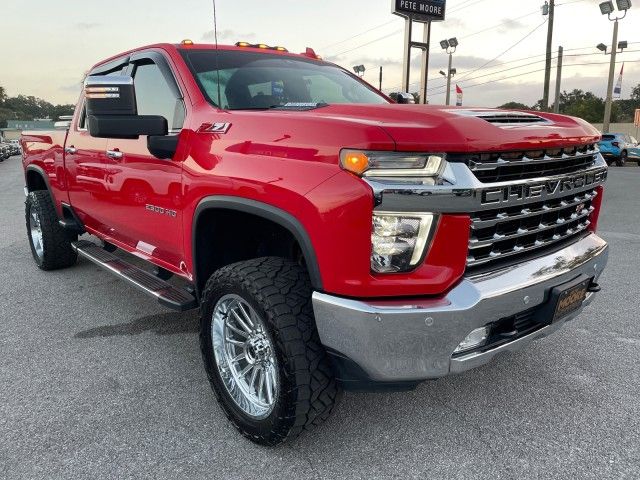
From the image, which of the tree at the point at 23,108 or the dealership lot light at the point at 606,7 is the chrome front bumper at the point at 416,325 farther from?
the tree at the point at 23,108

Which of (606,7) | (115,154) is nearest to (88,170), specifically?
(115,154)

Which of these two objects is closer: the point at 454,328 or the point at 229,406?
the point at 454,328

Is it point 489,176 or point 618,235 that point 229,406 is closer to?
point 489,176

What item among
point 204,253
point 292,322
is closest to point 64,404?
point 204,253

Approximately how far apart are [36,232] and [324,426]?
4292 mm

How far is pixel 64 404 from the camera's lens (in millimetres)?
2818

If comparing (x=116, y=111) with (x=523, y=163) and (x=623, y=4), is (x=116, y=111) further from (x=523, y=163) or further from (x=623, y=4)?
(x=623, y=4)

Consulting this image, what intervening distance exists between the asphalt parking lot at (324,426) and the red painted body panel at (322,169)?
0.76 metres

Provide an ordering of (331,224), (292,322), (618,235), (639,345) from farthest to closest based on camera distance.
A: 1. (618,235)
2. (639,345)
3. (292,322)
4. (331,224)

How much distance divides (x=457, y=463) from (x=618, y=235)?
5946 mm

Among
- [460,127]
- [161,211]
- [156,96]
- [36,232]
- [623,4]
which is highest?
[623,4]

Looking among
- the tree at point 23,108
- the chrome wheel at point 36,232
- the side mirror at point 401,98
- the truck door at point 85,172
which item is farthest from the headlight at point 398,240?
the tree at point 23,108

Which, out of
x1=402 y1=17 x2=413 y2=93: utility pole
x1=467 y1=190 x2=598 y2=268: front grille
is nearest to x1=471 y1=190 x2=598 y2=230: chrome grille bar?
x1=467 y1=190 x2=598 y2=268: front grille

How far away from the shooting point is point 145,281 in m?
3.43
